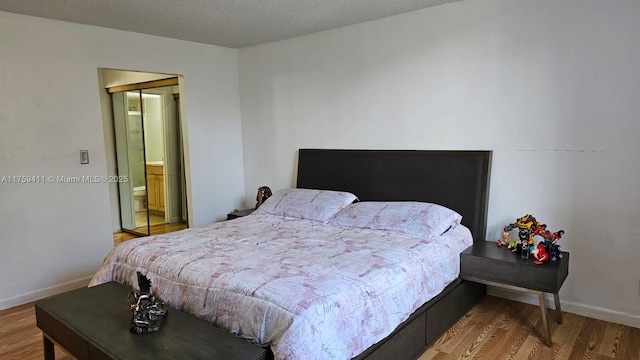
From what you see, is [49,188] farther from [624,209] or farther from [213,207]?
[624,209]

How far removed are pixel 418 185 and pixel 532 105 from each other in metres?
1.02

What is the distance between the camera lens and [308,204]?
3.53 meters

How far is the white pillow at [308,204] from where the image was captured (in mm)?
3422

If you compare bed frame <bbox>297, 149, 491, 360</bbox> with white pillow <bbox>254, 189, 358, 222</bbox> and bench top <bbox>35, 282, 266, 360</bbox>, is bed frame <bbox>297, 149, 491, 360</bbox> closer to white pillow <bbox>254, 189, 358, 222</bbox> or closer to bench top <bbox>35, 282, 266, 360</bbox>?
white pillow <bbox>254, 189, 358, 222</bbox>

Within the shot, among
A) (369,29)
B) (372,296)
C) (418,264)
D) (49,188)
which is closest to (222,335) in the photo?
(372,296)

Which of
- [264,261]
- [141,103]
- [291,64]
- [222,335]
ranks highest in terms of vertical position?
[291,64]

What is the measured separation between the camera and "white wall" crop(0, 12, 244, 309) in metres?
3.23

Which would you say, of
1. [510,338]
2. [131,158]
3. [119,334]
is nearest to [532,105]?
[510,338]

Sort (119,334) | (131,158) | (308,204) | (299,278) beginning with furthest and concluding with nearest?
(131,158)
(308,204)
(299,278)
(119,334)

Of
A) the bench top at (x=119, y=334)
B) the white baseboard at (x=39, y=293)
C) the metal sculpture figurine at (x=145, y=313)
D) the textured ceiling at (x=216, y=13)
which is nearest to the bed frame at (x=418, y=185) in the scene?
the bench top at (x=119, y=334)

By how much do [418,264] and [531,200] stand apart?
1219 millimetres

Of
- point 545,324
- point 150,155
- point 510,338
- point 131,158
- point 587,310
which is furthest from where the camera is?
point 131,158

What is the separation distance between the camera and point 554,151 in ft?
9.46

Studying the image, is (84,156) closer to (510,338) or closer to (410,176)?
(410,176)
